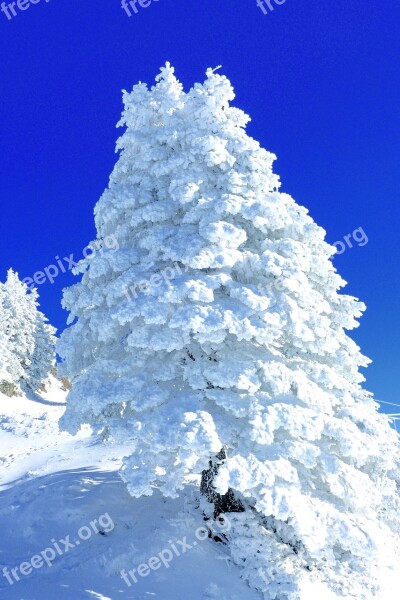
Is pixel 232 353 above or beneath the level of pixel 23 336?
beneath

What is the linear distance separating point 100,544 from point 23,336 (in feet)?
140

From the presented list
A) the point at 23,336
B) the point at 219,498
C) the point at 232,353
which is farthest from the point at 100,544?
the point at 23,336

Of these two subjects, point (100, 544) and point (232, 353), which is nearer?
point (232, 353)

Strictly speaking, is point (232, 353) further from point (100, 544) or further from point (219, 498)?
point (100, 544)

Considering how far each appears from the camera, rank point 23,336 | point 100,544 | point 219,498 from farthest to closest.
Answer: point 23,336 < point 219,498 < point 100,544

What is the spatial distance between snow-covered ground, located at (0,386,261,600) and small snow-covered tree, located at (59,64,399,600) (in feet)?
2.76

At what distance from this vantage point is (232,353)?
11.1 metres

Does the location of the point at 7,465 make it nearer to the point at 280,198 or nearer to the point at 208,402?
the point at 208,402

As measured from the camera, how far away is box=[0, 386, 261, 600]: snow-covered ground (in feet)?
32.2

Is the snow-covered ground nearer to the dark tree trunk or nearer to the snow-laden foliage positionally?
the dark tree trunk

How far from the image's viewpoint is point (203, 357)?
11102 mm

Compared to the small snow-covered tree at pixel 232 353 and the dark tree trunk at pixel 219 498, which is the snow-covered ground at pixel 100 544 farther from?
the small snow-covered tree at pixel 232 353

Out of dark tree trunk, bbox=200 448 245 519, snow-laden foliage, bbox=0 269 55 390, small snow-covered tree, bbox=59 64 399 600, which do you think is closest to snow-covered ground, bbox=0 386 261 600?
dark tree trunk, bbox=200 448 245 519

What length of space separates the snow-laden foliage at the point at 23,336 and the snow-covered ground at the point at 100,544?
33.3 meters
